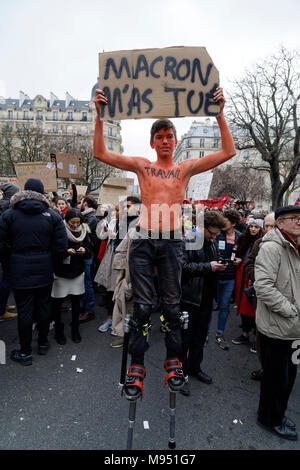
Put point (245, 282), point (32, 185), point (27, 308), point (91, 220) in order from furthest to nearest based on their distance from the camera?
1. point (91, 220)
2. point (245, 282)
3. point (32, 185)
4. point (27, 308)

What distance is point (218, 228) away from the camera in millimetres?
3129

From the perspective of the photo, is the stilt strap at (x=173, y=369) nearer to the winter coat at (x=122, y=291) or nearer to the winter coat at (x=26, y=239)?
the winter coat at (x=122, y=291)

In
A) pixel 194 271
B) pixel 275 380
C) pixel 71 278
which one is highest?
pixel 194 271

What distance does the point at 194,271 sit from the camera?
2.91 meters

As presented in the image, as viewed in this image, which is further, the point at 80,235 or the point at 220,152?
the point at 80,235

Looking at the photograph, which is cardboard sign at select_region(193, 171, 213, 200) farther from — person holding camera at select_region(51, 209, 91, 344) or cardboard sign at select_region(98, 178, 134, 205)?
person holding camera at select_region(51, 209, 91, 344)

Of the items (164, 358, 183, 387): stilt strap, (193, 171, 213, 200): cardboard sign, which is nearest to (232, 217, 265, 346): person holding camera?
(164, 358, 183, 387): stilt strap

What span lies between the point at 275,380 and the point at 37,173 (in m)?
6.19

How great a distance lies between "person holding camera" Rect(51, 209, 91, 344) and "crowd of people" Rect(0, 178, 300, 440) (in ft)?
0.05

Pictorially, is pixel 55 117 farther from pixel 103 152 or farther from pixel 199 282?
pixel 199 282

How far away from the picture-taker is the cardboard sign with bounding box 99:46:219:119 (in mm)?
2316

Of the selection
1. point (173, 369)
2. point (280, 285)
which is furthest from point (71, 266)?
point (280, 285)
